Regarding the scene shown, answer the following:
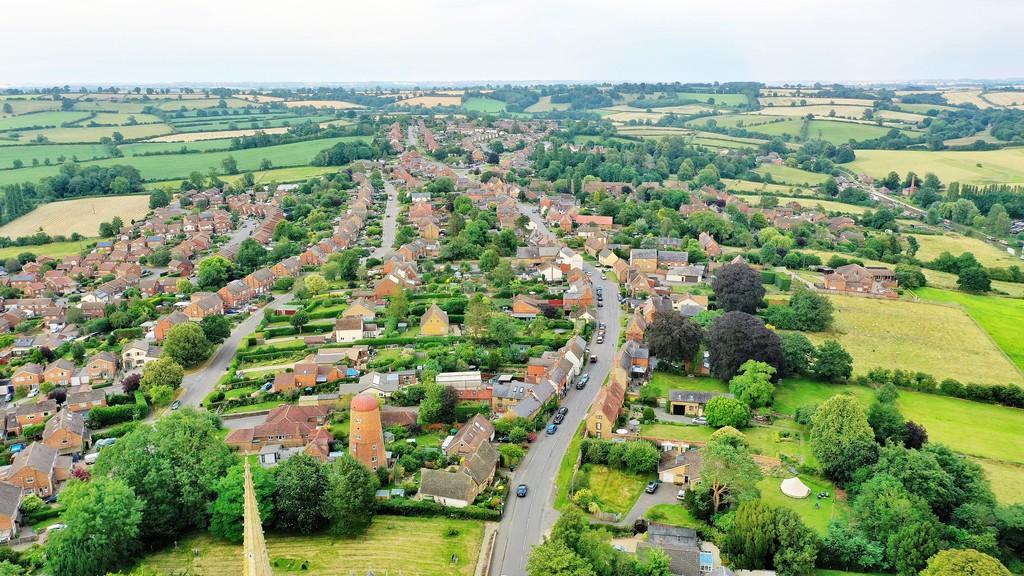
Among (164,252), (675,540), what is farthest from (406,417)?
(164,252)

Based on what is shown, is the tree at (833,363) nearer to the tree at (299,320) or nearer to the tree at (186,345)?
the tree at (299,320)

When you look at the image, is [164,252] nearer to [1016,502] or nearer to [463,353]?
[463,353]

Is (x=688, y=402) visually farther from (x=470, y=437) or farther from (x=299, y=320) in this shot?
(x=299, y=320)

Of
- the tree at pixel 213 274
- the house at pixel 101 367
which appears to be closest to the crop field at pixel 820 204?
the tree at pixel 213 274

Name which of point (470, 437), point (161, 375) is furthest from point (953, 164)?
point (161, 375)

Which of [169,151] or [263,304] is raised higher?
[169,151]
